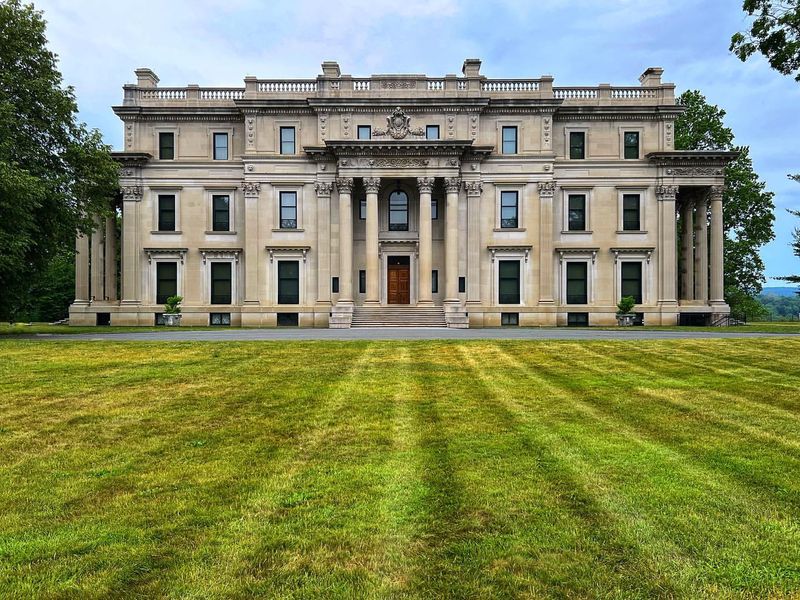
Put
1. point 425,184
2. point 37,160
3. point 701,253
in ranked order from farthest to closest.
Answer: point 701,253 < point 425,184 < point 37,160

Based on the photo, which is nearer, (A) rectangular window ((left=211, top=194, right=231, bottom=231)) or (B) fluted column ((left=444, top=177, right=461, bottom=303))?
(B) fluted column ((left=444, top=177, right=461, bottom=303))

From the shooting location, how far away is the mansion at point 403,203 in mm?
37656

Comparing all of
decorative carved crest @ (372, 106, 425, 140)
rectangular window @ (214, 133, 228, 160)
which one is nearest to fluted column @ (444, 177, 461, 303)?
decorative carved crest @ (372, 106, 425, 140)

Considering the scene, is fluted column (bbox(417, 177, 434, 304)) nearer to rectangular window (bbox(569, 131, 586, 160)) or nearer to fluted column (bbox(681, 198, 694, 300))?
rectangular window (bbox(569, 131, 586, 160))

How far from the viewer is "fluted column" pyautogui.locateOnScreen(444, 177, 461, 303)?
3697 centimetres

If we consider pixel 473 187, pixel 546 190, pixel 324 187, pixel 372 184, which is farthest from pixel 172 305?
pixel 546 190

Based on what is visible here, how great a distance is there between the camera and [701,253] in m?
39.2

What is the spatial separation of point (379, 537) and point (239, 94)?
41540 mm

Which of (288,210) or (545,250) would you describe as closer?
(545,250)

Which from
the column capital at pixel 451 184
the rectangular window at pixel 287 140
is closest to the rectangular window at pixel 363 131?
the rectangular window at pixel 287 140

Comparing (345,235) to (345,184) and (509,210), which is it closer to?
(345,184)

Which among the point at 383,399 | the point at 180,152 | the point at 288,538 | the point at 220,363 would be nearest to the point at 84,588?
the point at 288,538

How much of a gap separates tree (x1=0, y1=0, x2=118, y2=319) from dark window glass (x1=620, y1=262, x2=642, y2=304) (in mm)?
35086

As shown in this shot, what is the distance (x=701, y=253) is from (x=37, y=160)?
43420 millimetres
